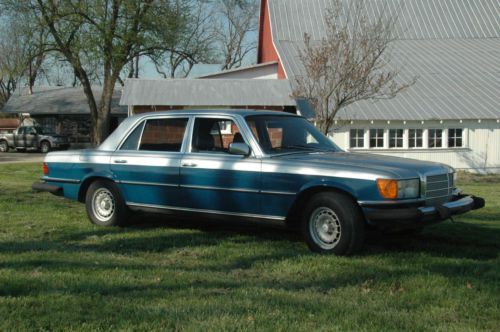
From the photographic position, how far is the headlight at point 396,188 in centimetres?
605

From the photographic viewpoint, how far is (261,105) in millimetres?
24625

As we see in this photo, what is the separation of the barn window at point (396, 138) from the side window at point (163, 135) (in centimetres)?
1769

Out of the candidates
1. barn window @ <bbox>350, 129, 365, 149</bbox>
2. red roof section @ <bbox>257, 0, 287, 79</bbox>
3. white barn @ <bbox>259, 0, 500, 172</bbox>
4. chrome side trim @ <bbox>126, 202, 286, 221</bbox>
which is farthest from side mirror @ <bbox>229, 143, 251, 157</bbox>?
red roof section @ <bbox>257, 0, 287, 79</bbox>

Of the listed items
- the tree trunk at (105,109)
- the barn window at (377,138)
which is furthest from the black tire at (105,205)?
the tree trunk at (105,109)

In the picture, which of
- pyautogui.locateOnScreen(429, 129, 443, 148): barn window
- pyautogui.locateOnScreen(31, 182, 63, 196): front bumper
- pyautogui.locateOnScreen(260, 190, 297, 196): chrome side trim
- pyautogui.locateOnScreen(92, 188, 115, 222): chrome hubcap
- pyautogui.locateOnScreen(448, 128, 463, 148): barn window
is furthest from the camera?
pyautogui.locateOnScreen(448, 128, 463, 148): barn window

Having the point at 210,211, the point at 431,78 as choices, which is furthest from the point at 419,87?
the point at 210,211

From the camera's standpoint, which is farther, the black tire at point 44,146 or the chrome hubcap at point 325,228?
the black tire at point 44,146

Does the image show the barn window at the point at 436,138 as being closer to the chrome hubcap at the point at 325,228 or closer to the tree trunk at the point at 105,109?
the tree trunk at the point at 105,109

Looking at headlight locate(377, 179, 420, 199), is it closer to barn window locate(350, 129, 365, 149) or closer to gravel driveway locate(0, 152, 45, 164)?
barn window locate(350, 129, 365, 149)

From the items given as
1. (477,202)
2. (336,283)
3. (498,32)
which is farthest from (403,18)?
(336,283)

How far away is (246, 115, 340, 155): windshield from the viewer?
23.3ft

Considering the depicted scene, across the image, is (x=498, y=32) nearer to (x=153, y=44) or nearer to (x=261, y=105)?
(x=261, y=105)

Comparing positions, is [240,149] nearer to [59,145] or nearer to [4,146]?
[59,145]

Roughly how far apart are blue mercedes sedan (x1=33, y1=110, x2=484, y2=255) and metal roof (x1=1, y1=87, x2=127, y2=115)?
1306 inches
